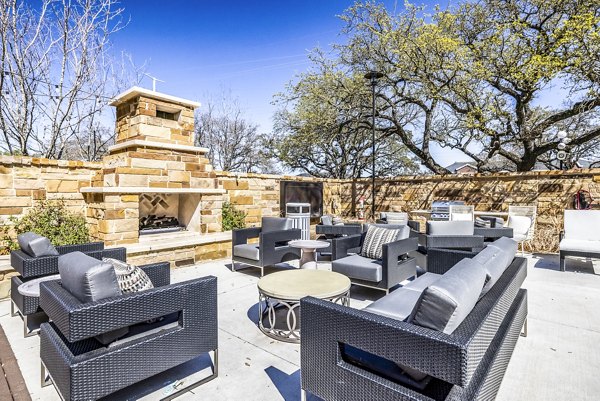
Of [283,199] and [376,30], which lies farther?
[376,30]

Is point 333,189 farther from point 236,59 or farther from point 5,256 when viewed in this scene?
point 5,256

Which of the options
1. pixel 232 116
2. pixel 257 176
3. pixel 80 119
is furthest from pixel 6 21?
pixel 232 116

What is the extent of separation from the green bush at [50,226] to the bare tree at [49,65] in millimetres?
2952

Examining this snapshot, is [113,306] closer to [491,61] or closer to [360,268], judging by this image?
[360,268]

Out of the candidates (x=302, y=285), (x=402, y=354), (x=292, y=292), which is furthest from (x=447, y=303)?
(x=302, y=285)

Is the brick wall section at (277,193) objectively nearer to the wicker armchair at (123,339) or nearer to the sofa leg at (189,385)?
the wicker armchair at (123,339)

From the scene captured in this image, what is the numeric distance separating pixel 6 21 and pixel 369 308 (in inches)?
305

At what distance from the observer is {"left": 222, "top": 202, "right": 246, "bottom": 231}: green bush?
20.6 ft

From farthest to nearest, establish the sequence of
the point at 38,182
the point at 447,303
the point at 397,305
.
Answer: the point at 38,182 → the point at 397,305 → the point at 447,303

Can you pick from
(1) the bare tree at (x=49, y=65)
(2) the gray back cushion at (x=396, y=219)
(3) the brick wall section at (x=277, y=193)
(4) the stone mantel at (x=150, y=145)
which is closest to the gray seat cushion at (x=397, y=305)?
(2) the gray back cushion at (x=396, y=219)

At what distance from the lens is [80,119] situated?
292 inches

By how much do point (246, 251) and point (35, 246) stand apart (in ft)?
7.72

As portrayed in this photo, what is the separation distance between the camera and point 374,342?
1436 mm

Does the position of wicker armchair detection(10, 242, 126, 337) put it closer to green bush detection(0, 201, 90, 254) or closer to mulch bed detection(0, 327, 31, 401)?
mulch bed detection(0, 327, 31, 401)
